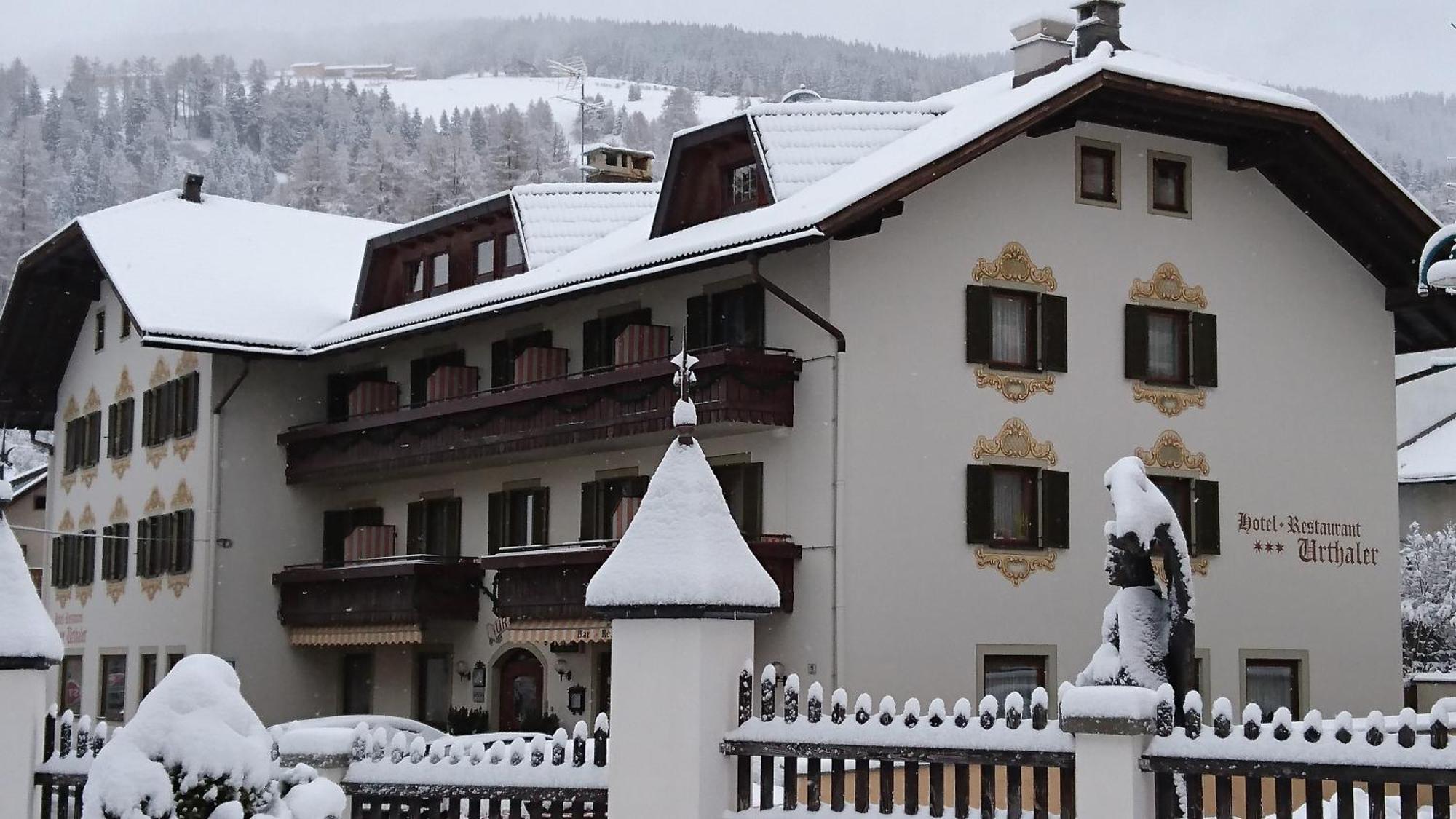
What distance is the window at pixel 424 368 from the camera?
116 feet

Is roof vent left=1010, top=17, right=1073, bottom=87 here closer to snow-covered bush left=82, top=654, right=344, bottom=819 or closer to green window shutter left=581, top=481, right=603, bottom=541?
green window shutter left=581, top=481, right=603, bottom=541

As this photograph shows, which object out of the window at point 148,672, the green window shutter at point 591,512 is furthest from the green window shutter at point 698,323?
the window at point 148,672

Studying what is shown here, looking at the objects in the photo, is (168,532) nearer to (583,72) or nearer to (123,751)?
(583,72)

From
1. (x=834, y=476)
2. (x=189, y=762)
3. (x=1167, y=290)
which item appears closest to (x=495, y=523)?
(x=834, y=476)

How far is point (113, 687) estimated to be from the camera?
42000 mm

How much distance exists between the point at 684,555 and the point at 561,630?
57.0 ft

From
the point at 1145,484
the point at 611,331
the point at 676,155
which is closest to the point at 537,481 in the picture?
the point at 611,331

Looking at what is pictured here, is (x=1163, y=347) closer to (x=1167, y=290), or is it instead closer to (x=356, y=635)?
(x=1167, y=290)

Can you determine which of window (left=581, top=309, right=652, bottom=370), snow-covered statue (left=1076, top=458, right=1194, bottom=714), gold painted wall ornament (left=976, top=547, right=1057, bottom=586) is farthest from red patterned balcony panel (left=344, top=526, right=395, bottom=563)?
snow-covered statue (left=1076, top=458, right=1194, bottom=714)

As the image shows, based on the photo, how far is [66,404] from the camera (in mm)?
46875

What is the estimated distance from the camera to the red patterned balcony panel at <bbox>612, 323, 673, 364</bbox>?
29750 millimetres

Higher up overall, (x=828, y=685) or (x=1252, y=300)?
(x=1252, y=300)

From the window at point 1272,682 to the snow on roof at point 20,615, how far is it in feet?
61.4

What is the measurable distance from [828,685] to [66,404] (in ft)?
86.8
